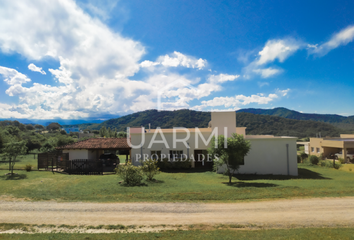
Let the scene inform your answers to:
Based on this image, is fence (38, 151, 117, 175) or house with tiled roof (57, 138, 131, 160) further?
house with tiled roof (57, 138, 131, 160)

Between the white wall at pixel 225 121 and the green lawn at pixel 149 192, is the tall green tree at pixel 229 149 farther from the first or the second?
the white wall at pixel 225 121

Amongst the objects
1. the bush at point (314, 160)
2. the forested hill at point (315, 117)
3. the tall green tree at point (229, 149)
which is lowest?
the bush at point (314, 160)

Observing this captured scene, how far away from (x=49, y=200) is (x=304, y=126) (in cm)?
9167

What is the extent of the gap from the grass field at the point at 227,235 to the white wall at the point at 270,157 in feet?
42.1

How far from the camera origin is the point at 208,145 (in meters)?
23.0

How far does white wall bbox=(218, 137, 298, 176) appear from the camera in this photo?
1942 centimetres

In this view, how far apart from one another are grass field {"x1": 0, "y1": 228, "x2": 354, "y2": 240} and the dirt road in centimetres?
85

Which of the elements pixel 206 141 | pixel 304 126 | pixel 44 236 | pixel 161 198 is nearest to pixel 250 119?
pixel 304 126

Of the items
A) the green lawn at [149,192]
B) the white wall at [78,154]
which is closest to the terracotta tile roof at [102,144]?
the white wall at [78,154]

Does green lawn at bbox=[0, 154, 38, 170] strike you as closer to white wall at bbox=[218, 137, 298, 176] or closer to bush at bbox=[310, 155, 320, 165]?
white wall at bbox=[218, 137, 298, 176]

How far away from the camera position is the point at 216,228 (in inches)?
290

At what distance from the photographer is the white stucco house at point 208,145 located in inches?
770

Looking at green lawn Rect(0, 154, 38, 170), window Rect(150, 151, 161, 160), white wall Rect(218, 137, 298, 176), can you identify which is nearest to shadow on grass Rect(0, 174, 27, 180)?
green lawn Rect(0, 154, 38, 170)
